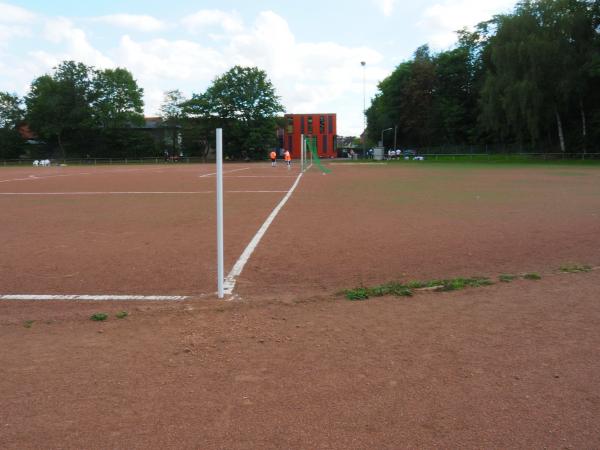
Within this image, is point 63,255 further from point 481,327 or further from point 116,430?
point 481,327

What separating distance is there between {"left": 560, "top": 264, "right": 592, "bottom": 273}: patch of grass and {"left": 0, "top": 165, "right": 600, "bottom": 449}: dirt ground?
0.40ft

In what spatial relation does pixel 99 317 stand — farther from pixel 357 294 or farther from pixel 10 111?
pixel 10 111

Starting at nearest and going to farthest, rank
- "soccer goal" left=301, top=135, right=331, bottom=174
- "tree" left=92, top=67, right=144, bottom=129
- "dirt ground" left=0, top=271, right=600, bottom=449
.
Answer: "dirt ground" left=0, top=271, right=600, bottom=449, "soccer goal" left=301, top=135, right=331, bottom=174, "tree" left=92, top=67, right=144, bottom=129

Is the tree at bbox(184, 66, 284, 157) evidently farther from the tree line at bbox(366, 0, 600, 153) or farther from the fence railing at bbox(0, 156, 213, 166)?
the tree line at bbox(366, 0, 600, 153)

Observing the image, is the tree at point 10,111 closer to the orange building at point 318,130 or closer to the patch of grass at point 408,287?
the orange building at point 318,130

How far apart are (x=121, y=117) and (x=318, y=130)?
41.6 metres

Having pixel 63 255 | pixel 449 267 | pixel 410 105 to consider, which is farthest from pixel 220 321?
pixel 410 105

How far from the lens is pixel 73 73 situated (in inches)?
3319

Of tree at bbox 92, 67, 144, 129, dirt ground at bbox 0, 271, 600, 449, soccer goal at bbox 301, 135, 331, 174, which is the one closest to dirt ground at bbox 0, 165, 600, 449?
dirt ground at bbox 0, 271, 600, 449

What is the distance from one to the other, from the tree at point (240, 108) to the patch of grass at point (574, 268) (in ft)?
248

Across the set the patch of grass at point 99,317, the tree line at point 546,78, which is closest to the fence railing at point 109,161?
the tree line at point 546,78

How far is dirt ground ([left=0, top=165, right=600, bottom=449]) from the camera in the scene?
116 inches

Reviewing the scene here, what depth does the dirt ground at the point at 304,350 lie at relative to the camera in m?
2.95

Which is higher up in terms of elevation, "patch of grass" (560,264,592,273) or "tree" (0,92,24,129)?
"tree" (0,92,24,129)
